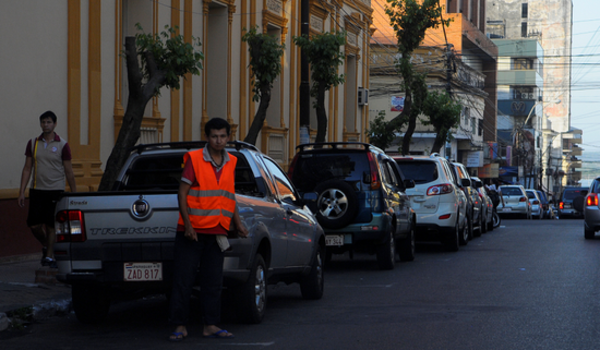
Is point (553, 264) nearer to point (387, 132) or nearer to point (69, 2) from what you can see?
point (69, 2)

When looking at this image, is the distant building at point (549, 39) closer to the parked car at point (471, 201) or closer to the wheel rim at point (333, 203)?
the parked car at point (471, 201)

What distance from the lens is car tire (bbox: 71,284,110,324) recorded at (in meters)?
7.80

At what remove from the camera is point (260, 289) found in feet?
26.1

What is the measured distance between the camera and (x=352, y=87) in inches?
1264

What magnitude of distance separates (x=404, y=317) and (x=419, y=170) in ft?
28.1

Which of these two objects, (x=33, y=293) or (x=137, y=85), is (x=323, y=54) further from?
(x=33, y=293)

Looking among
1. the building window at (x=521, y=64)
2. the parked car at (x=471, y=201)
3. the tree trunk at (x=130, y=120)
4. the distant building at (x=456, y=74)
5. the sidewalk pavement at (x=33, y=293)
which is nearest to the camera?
the sidewalk pavement at (x=33, y=293)

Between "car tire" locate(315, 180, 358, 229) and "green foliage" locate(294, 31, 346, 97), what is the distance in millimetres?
7799

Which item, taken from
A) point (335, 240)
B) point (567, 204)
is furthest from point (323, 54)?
point (567, 204)

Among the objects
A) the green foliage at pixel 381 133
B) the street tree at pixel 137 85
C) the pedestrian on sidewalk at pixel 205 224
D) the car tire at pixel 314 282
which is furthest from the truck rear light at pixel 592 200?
the pedestrian on sidewalk at pixel 205 224

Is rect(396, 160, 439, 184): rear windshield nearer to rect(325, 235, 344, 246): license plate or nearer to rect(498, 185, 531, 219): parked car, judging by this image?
rect(325, 235, 344, 246): license plate

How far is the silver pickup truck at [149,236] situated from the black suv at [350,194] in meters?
3.48

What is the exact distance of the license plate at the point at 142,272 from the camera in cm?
720

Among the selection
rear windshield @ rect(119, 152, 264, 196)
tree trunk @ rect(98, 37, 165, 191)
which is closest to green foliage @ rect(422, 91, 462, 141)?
tree trunk @ rect(98, 37, 165, 191)
